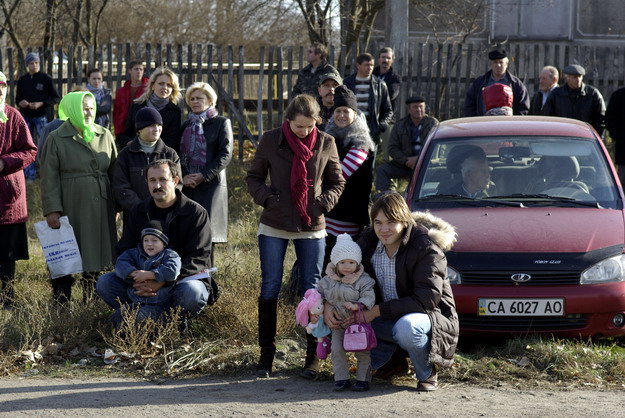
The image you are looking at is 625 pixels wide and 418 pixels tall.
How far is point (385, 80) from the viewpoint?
45.2 feet

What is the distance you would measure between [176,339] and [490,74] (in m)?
6.91

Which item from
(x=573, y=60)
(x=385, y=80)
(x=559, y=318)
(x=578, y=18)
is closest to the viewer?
(x=559, y=318)

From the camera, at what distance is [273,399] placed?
6.05 m

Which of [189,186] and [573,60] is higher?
[573,60]

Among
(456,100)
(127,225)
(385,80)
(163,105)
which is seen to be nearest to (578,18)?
(456,100)

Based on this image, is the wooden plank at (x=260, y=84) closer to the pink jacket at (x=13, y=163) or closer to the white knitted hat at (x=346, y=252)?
the pink jacket at (x=13, y=163)

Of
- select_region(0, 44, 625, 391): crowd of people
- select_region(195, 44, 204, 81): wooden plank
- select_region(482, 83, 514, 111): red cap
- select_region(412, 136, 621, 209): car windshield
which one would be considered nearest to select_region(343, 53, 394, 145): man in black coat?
select_region(0, 44, 625, 391): crowd of people

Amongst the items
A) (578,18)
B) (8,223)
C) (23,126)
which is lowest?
(8,223)

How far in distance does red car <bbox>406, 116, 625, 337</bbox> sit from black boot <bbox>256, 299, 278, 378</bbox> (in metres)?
1.32

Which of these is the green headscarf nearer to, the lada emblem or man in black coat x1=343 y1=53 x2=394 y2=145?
the lada emblem

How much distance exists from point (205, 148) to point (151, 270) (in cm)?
188

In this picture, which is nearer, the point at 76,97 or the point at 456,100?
the point at 76,97

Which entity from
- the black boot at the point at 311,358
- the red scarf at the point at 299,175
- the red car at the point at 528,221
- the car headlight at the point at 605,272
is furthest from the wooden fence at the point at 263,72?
the black boot at the point at 311,358

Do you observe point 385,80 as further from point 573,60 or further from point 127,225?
point 127,225
